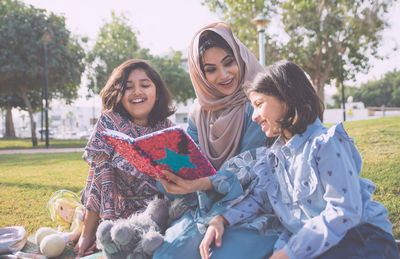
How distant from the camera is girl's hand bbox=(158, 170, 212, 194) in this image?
191 centimetres

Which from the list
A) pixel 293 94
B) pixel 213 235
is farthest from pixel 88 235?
pixel 293 94

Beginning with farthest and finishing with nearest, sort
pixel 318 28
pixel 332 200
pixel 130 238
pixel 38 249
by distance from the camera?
pixel 318 28
pixel 38 249
pixel 130 238
pixel 332 200

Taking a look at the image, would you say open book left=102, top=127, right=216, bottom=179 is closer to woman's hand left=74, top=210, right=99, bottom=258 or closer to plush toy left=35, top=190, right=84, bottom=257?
woman's hand left=74, top=210, right=99, bottom=258

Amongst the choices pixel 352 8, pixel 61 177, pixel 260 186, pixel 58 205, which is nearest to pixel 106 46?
pixel 352 8

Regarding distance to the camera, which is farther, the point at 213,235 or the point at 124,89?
the point at 124,89

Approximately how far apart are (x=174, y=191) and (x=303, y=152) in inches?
30.0

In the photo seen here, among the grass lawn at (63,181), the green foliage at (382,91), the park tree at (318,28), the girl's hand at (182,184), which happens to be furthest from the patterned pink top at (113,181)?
the green foliage at (382,91)

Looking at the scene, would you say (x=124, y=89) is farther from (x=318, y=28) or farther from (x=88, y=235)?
(x=318, y=28)

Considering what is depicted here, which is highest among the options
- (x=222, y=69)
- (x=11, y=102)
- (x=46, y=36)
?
(x=46, y=36)

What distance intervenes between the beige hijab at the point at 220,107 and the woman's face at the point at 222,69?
0.04 metres

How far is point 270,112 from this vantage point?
1.84 meters

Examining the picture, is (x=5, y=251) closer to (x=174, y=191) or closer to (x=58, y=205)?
(x=58, y=205)

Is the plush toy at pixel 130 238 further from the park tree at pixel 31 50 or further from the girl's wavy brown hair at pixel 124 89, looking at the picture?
the park tree at pixel 31 50

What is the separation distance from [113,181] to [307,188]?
5.28ft
